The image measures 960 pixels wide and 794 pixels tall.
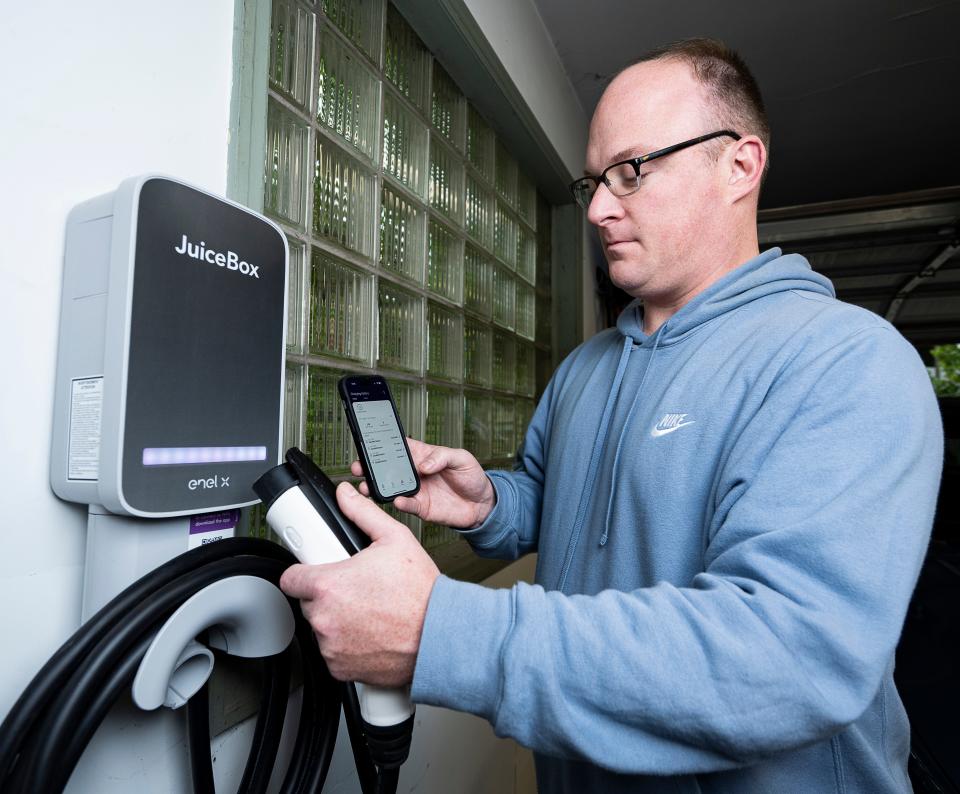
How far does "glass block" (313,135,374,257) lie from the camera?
105 centimetres

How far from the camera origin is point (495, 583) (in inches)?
68.0

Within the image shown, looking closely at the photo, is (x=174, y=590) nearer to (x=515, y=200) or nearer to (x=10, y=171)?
(x=10, y=171)

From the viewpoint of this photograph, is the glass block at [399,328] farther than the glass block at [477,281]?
No

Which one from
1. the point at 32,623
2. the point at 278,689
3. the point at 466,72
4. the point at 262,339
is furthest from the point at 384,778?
the point at 466,72

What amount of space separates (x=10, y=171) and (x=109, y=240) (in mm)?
99

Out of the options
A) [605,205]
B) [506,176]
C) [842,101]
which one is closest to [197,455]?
[605,205]

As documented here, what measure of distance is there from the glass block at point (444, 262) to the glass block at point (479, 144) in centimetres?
30

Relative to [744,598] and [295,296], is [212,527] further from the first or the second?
[744,598]

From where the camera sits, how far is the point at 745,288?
81 centimetres

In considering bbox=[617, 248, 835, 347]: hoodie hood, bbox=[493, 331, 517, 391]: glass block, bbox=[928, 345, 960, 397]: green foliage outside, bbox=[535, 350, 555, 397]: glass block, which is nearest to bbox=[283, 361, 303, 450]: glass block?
bbox=[617, 248, 835, 347]: hoodie hood

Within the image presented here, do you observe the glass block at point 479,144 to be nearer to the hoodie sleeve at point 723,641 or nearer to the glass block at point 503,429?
the glass block at point 503,429

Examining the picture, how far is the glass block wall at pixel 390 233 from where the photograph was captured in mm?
982

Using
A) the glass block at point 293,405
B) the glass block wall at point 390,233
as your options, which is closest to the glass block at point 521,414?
the glass block wall at point 390,233

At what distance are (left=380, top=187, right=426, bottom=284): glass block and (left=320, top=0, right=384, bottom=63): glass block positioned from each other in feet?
0.91
